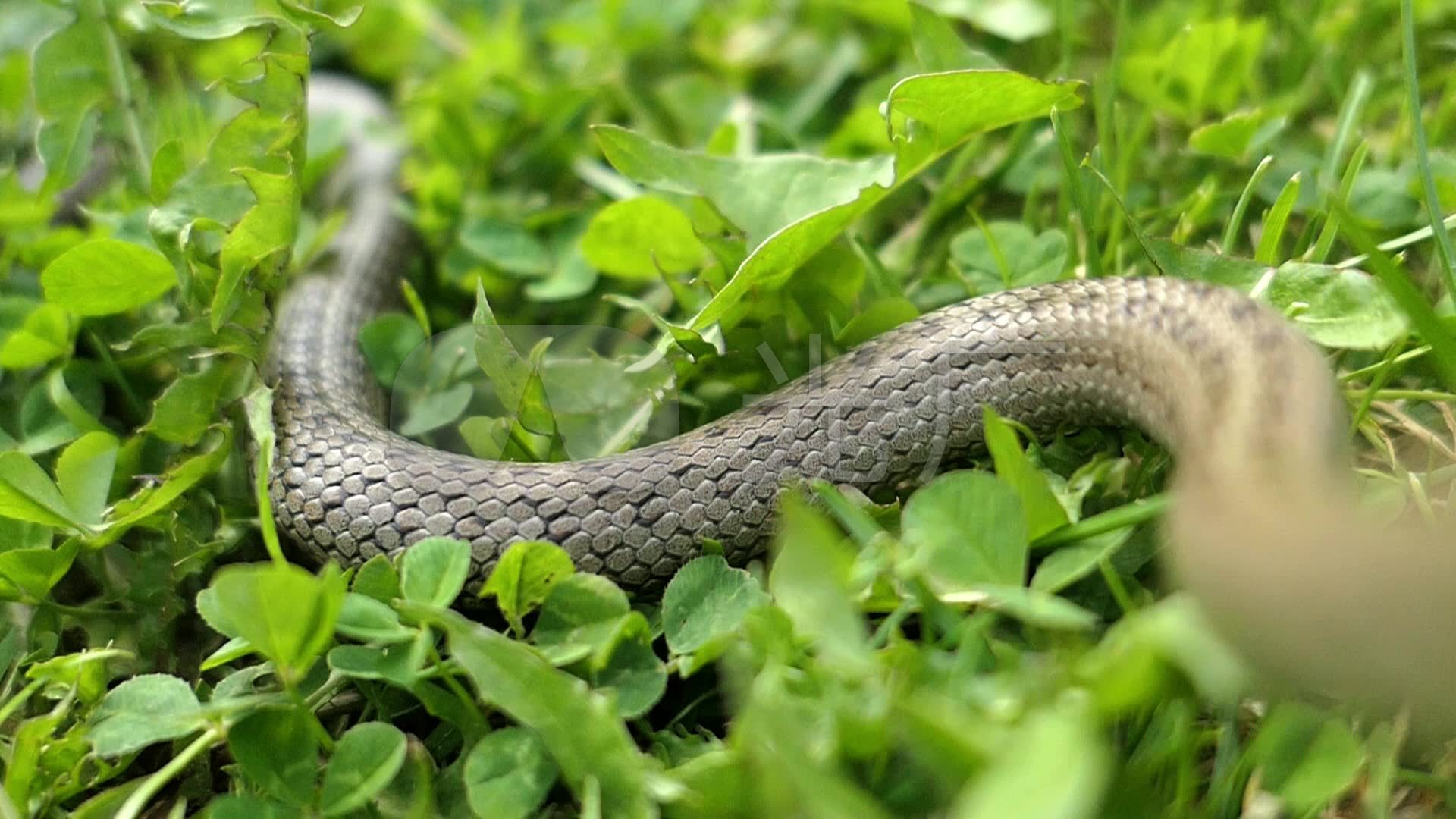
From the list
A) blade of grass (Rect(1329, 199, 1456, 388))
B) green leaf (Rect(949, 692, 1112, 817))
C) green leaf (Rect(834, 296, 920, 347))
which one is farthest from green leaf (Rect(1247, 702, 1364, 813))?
green leaf (Rect(834, 296, 920, 347))

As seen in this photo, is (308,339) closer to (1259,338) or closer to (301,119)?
Result: (301,119)

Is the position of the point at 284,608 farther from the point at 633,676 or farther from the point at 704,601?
the point at 704,601

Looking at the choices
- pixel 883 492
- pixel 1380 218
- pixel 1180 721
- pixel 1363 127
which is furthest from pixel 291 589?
pixel 1363 127

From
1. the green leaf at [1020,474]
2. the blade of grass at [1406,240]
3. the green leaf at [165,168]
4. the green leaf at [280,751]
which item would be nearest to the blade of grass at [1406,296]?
the blade of grass at [1406,240]

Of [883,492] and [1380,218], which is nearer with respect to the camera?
[883,492]

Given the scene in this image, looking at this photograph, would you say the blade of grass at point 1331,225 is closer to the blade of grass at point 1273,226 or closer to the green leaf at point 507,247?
the blade of grass at point 1273,226

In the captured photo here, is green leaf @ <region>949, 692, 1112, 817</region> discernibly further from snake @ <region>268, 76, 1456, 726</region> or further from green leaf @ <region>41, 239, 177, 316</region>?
green leaf @ <region>41, 239, 177, 316</region>
